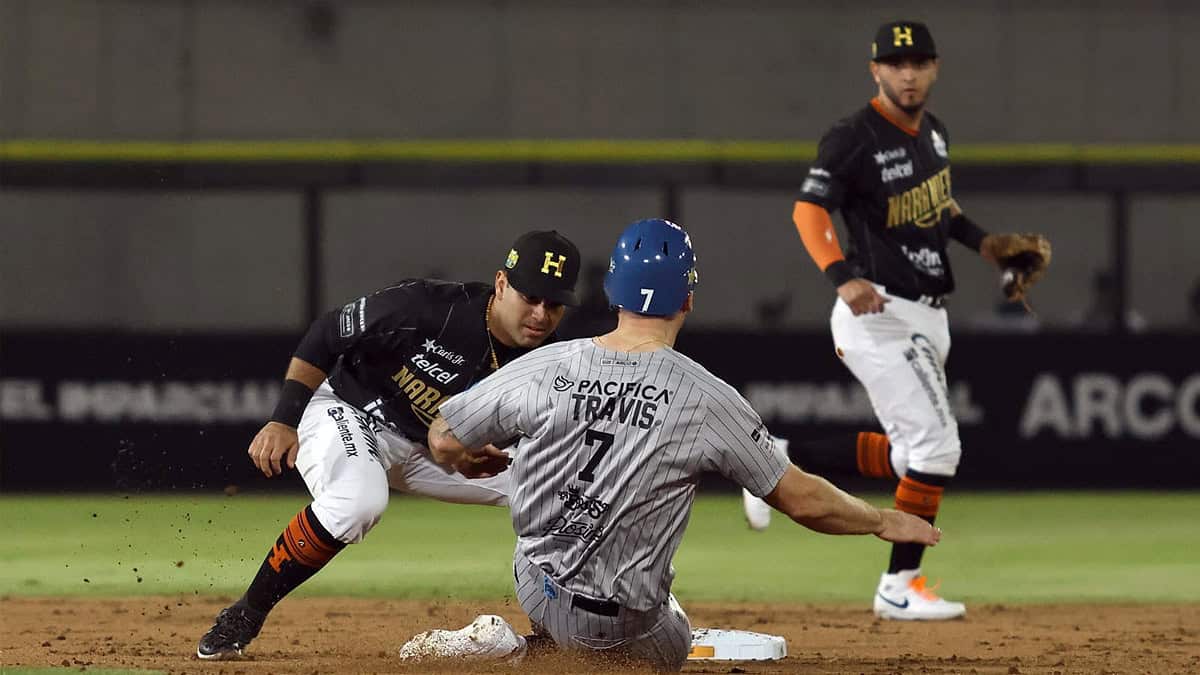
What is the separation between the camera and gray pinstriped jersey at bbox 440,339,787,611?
5.03m

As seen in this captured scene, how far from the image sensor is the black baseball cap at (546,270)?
6016 mm

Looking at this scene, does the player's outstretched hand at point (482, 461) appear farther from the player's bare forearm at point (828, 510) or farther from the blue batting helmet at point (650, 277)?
the player's bare forearm at point (828, 510)

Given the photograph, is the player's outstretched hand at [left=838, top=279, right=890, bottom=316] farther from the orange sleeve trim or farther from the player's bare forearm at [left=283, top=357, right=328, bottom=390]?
the player's bare forearm at [left=283, top=357, right=328, bottom=390]

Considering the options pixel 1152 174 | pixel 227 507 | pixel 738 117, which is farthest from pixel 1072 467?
pixel 738 117

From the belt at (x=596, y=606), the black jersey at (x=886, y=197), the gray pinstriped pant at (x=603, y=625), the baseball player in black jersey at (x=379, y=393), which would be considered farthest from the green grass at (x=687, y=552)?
the belt at (x=596, y=606)

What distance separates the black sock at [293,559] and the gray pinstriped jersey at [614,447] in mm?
1056

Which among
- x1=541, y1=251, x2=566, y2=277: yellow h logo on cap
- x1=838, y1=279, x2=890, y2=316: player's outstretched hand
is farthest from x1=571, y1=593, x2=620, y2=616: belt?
x1=838, y1=279, x2=890, y2=316: player's outstretched hand

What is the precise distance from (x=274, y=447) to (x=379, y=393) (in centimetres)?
64

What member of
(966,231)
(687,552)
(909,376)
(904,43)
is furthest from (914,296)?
(687,552)

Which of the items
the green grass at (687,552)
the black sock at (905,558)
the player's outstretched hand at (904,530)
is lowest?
the green grass at (687,552)

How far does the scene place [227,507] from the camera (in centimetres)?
1217

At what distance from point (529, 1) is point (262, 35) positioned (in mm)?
2949

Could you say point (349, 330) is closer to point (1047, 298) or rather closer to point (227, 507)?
point (227, 507)

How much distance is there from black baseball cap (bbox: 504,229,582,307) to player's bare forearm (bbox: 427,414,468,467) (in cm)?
88
